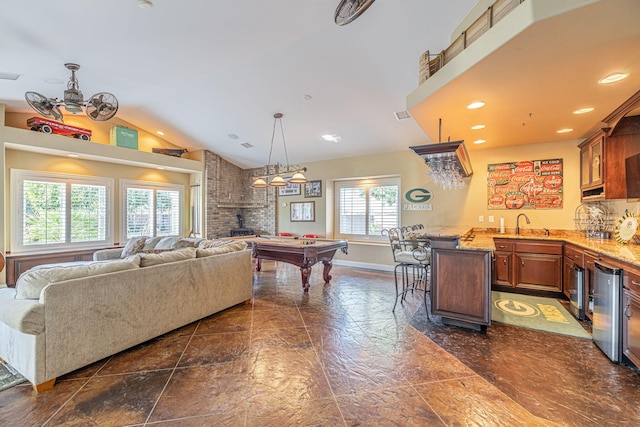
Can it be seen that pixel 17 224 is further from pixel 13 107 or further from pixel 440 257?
pixel 440 257

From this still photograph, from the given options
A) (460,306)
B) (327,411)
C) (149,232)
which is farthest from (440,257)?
(149,232)

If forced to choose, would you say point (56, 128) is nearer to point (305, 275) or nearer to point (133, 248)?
point (133, 248)

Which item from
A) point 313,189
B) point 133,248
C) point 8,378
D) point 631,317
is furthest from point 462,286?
point 133,248

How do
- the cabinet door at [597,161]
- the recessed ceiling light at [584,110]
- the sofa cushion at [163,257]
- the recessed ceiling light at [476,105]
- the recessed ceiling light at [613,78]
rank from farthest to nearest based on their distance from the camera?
the cabinet door at [597,161] → the recessed ceiling light at [584,110] → the recessed ceiling light at [476,105] → the sofa cushion at [163,257] → the recessed ceiling light at [613,78]

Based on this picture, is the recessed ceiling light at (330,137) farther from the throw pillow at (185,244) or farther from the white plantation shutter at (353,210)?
the throw pillow at (185,244)

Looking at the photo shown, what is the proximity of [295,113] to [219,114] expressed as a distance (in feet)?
5.40

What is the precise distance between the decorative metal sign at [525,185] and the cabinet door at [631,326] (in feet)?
9.60

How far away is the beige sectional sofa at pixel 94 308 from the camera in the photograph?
214 cm

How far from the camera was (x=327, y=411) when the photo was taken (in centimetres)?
190

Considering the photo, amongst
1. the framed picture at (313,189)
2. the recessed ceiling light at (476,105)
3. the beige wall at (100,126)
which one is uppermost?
the beige wall at (100,126)

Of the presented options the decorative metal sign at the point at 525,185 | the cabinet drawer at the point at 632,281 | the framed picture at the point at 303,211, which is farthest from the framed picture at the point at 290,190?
the cabinet drawer at the point at 632,281

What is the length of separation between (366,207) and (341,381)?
5106 millimetres

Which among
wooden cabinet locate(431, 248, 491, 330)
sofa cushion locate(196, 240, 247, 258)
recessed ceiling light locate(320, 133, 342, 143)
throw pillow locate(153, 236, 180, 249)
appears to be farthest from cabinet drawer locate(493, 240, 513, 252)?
throw pillow locate(153, 236, 180, 249)

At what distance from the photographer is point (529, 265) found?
4.36m
